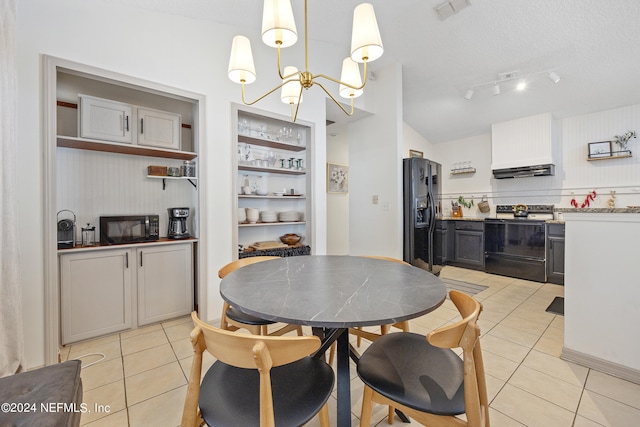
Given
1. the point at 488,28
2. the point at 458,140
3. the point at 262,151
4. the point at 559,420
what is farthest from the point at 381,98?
the point at 559,420

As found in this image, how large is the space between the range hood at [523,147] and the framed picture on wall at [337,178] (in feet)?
8.78

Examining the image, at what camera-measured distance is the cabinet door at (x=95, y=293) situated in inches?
87.4

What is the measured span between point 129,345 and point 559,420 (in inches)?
120

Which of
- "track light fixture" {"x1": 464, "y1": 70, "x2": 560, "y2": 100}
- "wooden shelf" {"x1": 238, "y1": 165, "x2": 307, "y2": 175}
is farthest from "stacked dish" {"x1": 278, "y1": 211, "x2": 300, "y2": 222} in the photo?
"track light fixture" {"x1": 464, "y1": 70, "x2": 560, "y2": 100}

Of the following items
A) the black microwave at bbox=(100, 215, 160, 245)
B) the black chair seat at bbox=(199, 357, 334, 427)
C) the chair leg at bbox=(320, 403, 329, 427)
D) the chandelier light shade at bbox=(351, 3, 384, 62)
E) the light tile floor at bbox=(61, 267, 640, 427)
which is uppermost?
the chandelier light shade at bbox=(351, 3, 384, 62)

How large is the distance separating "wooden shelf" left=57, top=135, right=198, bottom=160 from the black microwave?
2.17 ft

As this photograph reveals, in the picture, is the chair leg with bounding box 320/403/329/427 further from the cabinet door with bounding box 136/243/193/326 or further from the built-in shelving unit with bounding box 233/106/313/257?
the cabinet door with bounding box 136/243/193/326

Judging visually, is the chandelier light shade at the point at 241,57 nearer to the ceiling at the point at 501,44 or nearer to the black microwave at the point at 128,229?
the ceiling at the point at 501,44

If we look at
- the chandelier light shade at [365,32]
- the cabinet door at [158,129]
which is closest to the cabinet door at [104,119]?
the cabinet door at [158,129]

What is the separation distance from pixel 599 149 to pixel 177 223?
5790 mm

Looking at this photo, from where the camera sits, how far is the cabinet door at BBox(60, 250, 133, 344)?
87.4 inches

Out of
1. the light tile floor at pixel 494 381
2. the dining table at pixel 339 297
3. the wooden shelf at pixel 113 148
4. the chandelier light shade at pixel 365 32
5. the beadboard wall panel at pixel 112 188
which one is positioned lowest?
the light tile floor at pixel 494 381

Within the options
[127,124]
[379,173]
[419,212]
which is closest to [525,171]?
[419,212]

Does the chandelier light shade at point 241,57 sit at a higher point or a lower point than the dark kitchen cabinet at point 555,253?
higher
